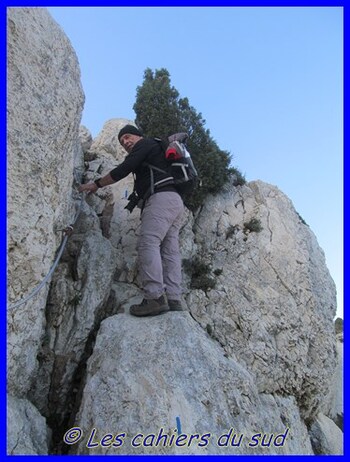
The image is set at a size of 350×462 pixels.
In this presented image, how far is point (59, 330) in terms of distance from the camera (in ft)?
29.8

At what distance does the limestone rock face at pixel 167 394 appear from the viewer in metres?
6.94

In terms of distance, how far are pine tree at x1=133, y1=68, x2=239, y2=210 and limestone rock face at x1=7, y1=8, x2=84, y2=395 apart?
4880mm

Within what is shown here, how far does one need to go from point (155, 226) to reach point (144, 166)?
5.11 feet

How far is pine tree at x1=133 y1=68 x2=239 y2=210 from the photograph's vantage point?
A: 13.2 m

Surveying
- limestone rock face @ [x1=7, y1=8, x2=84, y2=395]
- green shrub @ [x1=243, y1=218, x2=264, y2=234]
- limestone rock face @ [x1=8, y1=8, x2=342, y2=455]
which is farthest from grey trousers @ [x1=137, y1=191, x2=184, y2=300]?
green shrub @ [x1=243, y1=218, x2=264, y2=234]

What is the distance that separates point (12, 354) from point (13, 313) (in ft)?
2.42

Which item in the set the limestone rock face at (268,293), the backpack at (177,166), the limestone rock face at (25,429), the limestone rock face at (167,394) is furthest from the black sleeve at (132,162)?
the limestone rock face at (25,429)

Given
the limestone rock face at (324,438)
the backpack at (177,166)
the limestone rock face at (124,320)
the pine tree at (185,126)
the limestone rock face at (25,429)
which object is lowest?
the limestone rock face at (324,438)

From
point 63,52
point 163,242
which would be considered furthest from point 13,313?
point 63,52

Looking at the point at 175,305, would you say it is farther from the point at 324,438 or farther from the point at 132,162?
the point at 324,438

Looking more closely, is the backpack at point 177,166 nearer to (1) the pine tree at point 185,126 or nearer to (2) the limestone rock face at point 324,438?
(1) the pine tree at point 185,126

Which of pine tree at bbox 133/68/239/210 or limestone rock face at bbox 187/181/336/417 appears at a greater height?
pine tree at bbox 133/68/239/210

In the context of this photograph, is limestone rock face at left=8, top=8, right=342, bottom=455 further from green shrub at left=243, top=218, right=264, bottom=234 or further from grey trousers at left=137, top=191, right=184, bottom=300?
grey trousers at left=137, top=191, right=184, bottom=300

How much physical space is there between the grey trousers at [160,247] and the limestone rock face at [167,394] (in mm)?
747
